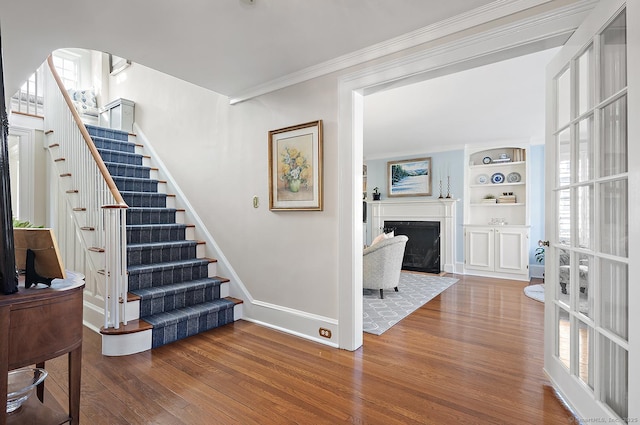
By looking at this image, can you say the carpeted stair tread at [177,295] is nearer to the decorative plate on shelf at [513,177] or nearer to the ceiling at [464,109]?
the ceiling at [464,109]

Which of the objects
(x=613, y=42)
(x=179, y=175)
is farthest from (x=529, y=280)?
(x=179, y=175)

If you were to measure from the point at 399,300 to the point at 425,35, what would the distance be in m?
3.16

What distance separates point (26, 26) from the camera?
2.20 m

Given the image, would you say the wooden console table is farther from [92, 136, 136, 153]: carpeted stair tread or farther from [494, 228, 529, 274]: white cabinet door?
[494, 228, 529, 274]: white cabinet door

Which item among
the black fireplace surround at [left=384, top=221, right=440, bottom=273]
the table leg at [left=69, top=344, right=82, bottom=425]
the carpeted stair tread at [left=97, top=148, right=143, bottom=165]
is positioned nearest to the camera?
the table leg at [left=69, top=344, right=82, bottom=425]

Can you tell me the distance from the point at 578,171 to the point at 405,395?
1.66 meters

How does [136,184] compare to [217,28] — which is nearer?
[217,28]

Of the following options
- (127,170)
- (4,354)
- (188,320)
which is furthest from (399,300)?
(127,170)

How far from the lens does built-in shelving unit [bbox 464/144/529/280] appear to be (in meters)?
5.74

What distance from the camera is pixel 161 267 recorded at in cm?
324

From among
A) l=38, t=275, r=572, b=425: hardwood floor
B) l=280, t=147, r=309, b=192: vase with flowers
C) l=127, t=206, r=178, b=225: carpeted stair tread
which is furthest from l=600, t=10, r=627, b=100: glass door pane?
l=127, t=206, r=178, b=225: carpeted stair tread

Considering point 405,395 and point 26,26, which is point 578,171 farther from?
point 26,26

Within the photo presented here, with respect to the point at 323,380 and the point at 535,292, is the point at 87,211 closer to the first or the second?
the point at 323,380

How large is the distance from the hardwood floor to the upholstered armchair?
112cm
